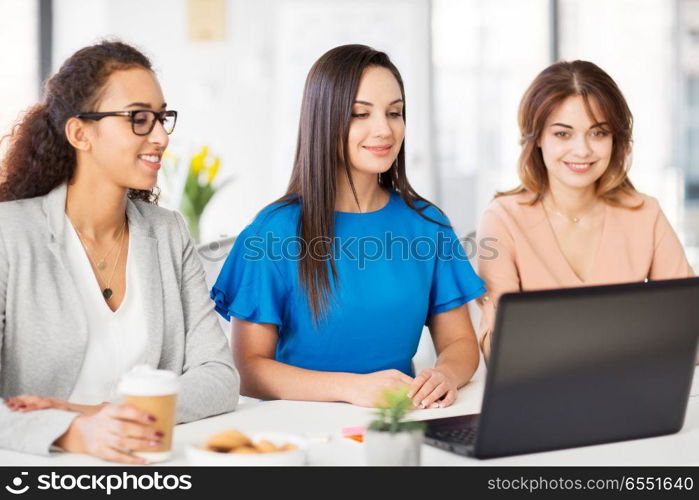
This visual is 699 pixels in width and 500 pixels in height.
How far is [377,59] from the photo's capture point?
198 centimetres

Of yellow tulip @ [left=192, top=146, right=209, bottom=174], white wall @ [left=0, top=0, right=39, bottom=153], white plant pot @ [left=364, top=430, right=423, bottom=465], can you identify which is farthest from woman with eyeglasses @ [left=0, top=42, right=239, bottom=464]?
white wall @ [left=0, top=0, right=39, bottom=153]

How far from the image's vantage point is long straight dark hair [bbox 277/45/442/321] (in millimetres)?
1947

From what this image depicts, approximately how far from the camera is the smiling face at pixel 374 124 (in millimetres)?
1953

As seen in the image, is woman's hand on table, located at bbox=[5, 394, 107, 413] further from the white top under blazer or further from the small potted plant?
the small potted plant

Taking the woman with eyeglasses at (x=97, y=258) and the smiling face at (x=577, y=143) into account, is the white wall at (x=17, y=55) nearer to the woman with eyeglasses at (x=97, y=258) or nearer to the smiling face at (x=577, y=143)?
the woman with eyeglasses at (x=97, y=258)

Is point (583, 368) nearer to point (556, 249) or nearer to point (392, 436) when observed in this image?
point (392, 436)

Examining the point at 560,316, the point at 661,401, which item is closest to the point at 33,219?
the point at 560,316

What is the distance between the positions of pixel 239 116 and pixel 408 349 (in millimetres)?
3186

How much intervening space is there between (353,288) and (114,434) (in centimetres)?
83

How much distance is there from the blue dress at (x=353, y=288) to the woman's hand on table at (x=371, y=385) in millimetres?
287

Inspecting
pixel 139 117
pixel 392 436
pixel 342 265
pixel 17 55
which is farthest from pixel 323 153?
pixel 17 55

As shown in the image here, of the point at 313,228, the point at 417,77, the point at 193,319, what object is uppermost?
the point at 417,77

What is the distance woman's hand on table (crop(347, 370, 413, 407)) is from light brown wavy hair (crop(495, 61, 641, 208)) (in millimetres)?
865
